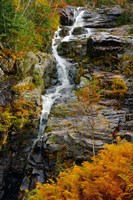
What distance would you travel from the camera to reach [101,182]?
671cm

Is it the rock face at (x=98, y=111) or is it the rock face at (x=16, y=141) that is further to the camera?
the rock face at (x=16, y=141)

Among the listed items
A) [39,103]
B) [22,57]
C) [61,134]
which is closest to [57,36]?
[22,57]

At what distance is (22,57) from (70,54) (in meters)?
7.09

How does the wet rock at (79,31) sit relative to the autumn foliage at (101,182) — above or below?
above

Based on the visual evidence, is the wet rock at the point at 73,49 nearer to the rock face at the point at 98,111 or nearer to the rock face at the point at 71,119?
the rock face at the point at 98,111

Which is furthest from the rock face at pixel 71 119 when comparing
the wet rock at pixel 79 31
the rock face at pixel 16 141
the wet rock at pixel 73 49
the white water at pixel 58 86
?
the wet rock at pixel 79 31

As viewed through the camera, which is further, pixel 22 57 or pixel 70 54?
pixel 70 54

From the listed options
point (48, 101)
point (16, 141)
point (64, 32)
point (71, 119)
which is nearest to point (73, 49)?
point (64, 32)

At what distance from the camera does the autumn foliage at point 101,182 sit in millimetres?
6623

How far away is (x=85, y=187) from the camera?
273 inches

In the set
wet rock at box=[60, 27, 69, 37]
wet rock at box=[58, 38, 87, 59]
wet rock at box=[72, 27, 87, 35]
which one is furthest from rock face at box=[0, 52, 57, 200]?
wet rock at box=[72, 27, 87, 35]

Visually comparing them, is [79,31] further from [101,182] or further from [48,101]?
[101,182]

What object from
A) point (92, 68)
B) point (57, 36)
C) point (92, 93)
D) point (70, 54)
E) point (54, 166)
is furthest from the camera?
point (57, 36)

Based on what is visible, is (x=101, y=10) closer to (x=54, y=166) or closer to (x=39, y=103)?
→ (x=39, y=103)
